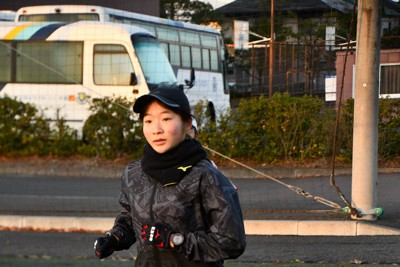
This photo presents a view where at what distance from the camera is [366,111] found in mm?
10570

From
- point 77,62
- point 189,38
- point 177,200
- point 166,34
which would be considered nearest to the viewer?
point 177,200

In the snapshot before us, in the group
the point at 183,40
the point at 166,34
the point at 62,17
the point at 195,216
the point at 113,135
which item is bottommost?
the point at 113,135

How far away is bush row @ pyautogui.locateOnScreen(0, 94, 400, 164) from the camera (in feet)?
48.8

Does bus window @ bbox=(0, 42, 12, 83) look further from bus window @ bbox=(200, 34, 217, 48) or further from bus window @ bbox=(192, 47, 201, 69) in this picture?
bus window @ bbox=(200, 34, 217, 48)

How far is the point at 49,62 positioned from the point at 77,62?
76 cm

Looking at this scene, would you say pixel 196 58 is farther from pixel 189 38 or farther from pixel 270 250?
pixel 270 250

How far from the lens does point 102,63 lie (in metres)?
21.7

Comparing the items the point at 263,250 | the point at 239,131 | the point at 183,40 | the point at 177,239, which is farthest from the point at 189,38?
the point at 177,239

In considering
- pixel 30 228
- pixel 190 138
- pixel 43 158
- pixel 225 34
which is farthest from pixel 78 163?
pixel 225 34

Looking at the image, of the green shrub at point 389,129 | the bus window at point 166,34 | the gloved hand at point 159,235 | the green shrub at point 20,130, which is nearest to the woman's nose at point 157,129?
the gloved hand at point 159,235

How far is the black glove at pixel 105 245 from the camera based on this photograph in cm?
384

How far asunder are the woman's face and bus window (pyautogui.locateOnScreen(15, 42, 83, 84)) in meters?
18.1

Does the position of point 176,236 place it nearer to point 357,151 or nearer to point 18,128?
point 357,151

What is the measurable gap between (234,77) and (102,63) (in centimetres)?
813
